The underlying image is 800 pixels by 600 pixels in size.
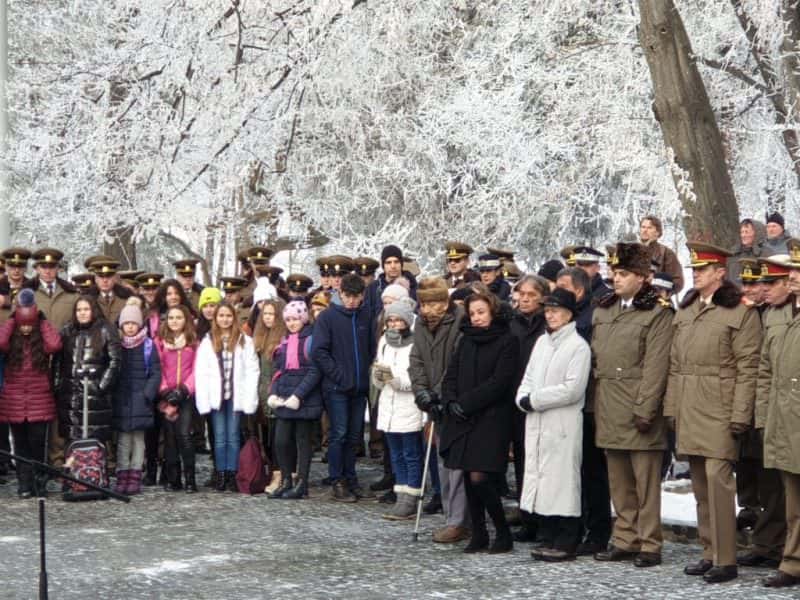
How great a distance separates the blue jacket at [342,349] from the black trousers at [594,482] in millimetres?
3358

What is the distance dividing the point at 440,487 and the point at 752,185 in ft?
31.2

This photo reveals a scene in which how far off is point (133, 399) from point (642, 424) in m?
5.66

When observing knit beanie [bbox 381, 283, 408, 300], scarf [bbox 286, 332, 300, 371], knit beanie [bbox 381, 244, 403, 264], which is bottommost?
scarf [bbox 286, 332, 300, 371]

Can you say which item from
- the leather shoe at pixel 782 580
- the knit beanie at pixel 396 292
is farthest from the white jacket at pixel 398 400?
the leather shoe at pixel 782 580

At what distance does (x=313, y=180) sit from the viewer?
76.2 feet

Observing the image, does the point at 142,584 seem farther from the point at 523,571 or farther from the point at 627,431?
the point at 627,431

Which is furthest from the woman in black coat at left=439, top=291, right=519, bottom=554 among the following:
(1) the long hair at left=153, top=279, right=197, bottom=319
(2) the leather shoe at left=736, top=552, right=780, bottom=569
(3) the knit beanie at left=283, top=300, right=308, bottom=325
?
(1) the long hair at left=153, top=279, right=197, bottom=319

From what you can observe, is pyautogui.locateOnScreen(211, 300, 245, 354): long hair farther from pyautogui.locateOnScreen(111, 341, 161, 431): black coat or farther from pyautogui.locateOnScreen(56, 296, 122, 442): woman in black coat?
pyautogui.locateOnScreen(56, 296, 122, 442): woman in black coat

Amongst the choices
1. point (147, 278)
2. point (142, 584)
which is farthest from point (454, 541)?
point (147, 278)

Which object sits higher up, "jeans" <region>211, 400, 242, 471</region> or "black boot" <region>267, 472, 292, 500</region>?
"jeans" <region>211, 400, 242, 471</region>

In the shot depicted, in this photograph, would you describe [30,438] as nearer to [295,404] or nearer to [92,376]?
[92,376]

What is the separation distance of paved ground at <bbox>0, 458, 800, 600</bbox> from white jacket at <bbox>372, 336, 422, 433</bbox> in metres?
0.77

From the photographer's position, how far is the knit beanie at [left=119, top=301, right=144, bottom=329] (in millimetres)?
14664

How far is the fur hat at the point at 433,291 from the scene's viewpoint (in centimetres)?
1246
